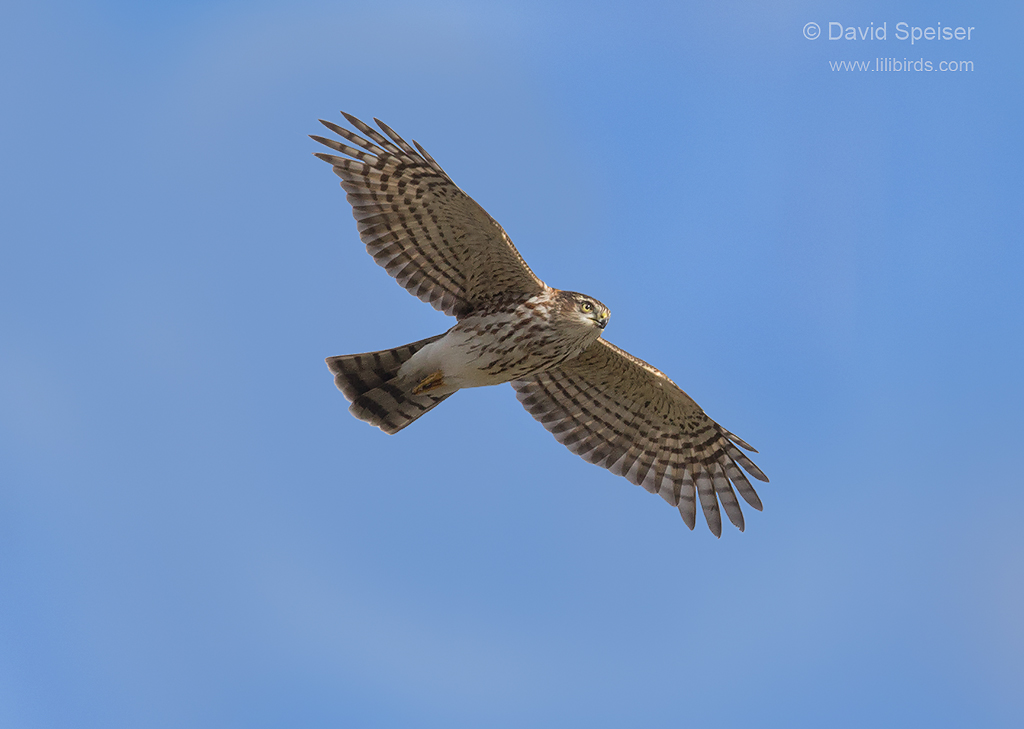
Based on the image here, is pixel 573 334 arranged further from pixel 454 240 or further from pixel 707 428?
pixel 707 428

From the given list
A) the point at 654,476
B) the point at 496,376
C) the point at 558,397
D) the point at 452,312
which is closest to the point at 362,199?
the point at 452,312

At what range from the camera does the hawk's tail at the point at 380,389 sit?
11.1 metres

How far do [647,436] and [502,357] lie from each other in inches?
84.9

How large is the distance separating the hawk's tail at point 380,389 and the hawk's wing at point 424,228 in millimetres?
748

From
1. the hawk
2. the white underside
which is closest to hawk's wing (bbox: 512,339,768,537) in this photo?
the hawk

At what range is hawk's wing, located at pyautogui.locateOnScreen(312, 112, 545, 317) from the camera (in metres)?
10.3

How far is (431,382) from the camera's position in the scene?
10.9 m

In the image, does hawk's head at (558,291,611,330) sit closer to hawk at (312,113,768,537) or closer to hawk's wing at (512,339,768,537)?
hawk at (312,113,768,537)

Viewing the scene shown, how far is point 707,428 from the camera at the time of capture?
1176 cm

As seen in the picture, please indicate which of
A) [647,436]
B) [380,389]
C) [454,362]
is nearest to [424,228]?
[454,362]

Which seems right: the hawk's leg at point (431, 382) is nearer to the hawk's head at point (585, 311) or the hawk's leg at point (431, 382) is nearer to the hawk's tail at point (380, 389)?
the hawk's tail at point (380, 389)

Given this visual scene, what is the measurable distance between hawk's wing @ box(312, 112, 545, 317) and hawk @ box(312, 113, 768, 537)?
0.04 ft

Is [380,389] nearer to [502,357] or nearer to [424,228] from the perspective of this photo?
[502,357]

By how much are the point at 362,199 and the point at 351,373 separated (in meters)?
1.76
